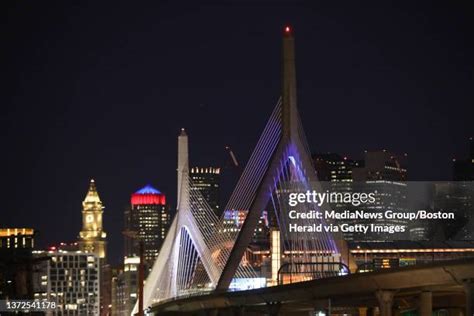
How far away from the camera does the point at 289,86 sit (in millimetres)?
87125

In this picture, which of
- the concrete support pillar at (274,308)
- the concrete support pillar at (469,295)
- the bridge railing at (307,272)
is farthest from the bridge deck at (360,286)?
the bridge railing at (307,272)

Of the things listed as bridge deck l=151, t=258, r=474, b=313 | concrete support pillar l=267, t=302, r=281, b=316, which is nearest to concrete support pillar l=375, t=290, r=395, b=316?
bridge deck l=151, t=258, r=474, b=313

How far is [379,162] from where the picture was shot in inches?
7584

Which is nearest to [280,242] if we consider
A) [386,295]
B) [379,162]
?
[379,162]

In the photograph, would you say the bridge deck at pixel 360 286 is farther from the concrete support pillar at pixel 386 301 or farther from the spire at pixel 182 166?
the spire at pixel 182 166

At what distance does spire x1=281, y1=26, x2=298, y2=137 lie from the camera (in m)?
85.7

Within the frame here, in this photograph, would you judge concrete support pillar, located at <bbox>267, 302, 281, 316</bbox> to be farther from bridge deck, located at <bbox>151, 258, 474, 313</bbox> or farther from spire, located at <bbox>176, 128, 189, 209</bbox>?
spire, located at <bbox>176, 128, 189, 209</bbox>

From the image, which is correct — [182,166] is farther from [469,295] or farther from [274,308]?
[469,295]

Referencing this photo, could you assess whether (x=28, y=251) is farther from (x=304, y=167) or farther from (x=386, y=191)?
(x=386, y=191)

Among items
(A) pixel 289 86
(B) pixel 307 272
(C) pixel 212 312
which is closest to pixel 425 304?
(A) pixel 289 86

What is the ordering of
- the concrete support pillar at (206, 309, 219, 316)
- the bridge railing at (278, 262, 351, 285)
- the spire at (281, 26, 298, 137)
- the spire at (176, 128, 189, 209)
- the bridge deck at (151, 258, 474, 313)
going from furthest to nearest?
the spire at (176, 128, 189, 209)
the concrete support pillar at (206, 309, 219, 316)
the bridge railing at (278, 262, 351, 285)
the spire at (281, 26, 298, 137)
the bridge deck at (151, 258, 474, 313)

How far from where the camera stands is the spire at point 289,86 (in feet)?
281

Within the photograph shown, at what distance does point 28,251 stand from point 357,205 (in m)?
78.1

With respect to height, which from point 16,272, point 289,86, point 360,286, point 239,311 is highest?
point 289,86
